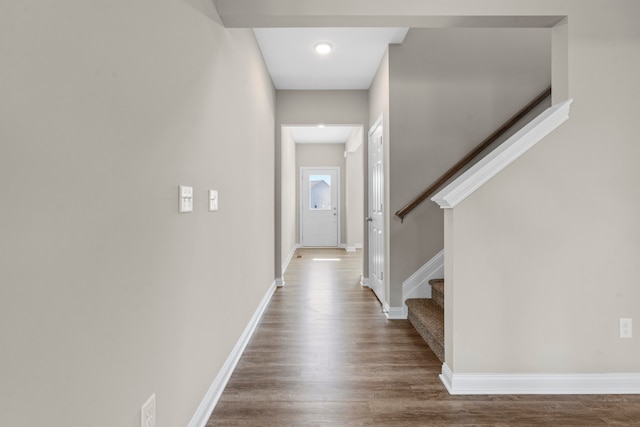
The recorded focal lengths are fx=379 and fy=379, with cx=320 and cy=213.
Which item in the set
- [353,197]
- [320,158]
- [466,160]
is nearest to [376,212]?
[466,160]

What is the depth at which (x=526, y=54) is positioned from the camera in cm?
340

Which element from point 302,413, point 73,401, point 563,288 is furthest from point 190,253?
point 563,288

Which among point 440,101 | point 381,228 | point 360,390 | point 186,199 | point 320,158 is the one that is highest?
point 320,158

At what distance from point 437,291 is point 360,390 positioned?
1.31 meters

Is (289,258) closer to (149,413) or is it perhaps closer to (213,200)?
(213,200)

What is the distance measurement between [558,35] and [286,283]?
3806 millimetres

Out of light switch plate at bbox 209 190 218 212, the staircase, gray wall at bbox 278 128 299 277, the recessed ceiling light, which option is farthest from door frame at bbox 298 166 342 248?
light switch plate at bbox 209 190 218 212

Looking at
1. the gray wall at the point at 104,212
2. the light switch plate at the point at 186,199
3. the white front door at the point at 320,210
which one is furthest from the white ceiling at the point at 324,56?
the white front door at the point at 320,210

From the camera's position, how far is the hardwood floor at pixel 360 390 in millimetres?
1833

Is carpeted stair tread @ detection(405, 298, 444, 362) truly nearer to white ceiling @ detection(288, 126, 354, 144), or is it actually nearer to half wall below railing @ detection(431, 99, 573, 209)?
half wall below railing @ detection(431, 99, 573, 209)

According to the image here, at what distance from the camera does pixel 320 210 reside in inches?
349

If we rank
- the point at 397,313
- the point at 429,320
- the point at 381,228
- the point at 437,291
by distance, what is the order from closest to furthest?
the point at 429,320, the point at 437,291, the point at 397,313, the point at 381,228

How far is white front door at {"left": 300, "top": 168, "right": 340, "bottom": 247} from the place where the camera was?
349 inches

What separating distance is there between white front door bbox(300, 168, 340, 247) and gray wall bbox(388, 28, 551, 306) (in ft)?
17.8
